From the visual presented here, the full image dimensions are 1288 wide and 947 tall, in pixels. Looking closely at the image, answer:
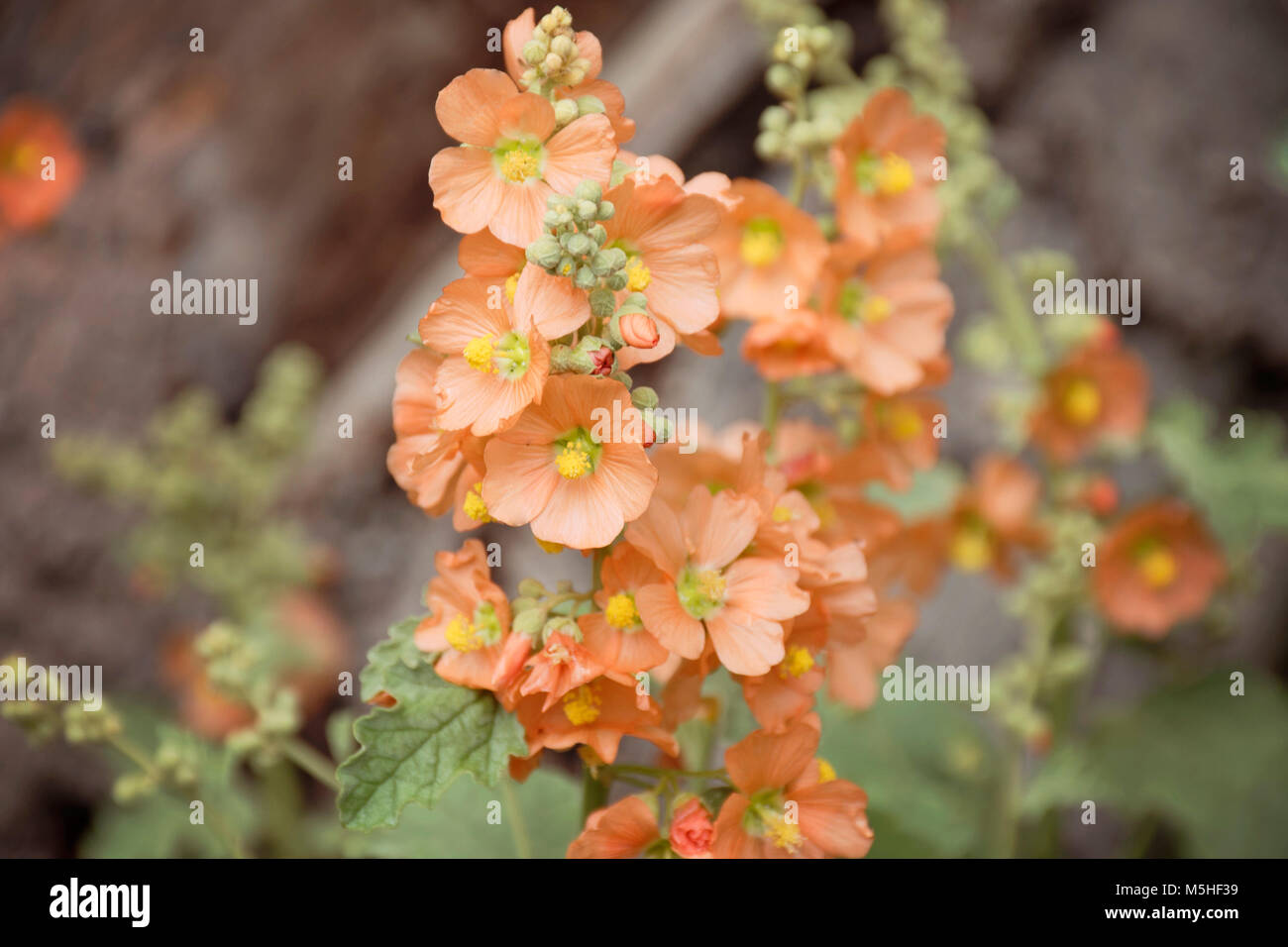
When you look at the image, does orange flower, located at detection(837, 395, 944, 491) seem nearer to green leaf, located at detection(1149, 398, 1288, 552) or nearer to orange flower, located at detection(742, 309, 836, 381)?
orange flower, located at detection(742, 309, 836, 381)

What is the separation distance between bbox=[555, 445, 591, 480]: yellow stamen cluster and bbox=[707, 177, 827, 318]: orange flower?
0.41 m

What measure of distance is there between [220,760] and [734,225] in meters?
1.13

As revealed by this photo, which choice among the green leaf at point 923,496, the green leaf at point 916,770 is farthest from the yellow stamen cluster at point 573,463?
the green leaf at point 923,496

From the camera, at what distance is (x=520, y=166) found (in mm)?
1110

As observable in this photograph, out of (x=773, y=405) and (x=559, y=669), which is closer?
(x=559, y=669)

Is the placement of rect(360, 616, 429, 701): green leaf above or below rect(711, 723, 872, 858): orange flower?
above

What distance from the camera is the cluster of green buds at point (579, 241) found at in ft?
3.32

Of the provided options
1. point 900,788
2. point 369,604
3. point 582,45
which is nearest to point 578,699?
point 582,45

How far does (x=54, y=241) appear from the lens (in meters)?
2.99

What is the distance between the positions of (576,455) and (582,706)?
263mm

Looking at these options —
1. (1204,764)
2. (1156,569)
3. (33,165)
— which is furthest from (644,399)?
(33,165)

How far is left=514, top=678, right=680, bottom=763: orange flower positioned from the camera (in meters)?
1.10

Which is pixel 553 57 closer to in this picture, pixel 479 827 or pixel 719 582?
pixel 719 582

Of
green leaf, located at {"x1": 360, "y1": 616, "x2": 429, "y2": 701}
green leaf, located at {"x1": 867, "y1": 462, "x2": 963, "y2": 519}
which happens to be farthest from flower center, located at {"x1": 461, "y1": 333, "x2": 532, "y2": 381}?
green leaf, located at {"x1": 867, "y1": 462, "x2": 963, "y2": 519}
